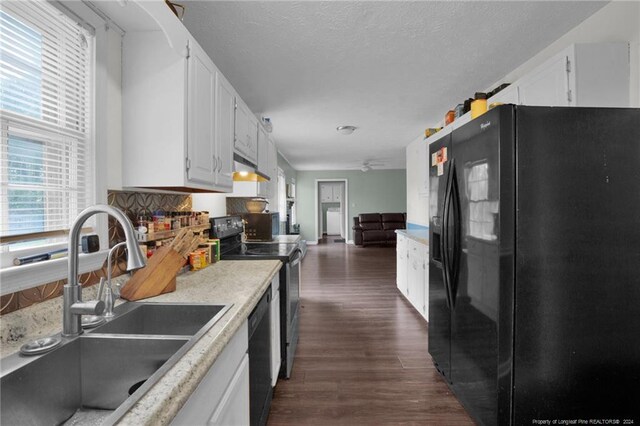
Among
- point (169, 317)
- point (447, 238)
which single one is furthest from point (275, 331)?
point (447, 238)

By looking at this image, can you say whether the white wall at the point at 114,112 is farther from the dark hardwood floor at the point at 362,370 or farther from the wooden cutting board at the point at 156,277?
the dark hardwood floor at the point at 362,370

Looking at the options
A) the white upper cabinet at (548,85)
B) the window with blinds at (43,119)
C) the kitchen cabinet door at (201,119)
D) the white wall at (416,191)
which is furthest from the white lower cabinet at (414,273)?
the window with blinds at (43,119)

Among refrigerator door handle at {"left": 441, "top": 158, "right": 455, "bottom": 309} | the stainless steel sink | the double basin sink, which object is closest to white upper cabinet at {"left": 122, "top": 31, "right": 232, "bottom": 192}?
the stainless steel sink

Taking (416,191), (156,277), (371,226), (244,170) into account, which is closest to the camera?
(156,277)

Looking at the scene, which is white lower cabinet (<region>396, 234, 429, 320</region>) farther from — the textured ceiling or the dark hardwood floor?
the textured ceiling

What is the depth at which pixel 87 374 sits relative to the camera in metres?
0.93

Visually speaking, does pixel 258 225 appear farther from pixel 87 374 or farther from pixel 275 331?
pixel 87 374

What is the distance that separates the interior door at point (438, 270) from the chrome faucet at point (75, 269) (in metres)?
1.63

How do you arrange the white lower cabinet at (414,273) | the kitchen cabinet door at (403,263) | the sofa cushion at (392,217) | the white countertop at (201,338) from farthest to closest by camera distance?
the sofa cushion at (392,217), the kitchen cabinet door at (403,263), the white lower cabinet at (414,273), the white countertop at (201,338)

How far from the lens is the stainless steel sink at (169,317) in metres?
1.21

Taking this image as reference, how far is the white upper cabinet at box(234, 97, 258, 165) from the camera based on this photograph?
2.20m

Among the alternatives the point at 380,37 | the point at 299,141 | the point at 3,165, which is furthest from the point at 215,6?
the point at 299,141

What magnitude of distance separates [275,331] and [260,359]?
15.7 inches

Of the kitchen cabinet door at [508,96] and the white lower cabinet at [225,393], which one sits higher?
the kitchen cabinet door at [508,96]
